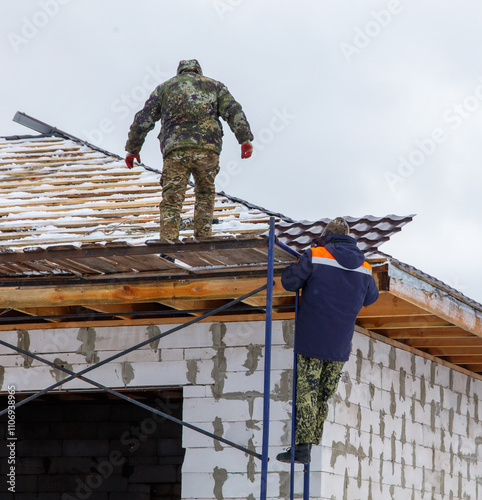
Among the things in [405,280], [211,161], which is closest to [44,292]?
[211,161]

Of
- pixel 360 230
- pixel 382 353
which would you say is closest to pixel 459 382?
pixel 382 353

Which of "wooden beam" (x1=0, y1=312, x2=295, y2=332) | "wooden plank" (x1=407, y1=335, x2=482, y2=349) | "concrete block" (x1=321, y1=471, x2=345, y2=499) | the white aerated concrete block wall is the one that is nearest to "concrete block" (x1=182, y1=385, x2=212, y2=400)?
the white aerated concrete block wall

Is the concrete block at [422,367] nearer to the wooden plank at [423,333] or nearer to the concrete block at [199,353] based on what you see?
the wooden plank at [423,333]

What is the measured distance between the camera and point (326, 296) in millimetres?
6695

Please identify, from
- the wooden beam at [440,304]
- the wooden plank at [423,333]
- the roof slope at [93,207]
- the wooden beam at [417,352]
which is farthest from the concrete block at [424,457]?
the roof slope at [93,207]

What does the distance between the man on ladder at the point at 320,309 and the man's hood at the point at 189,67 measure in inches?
85.6

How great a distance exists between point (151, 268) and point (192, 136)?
118 cm

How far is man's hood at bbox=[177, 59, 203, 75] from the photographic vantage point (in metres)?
8.08

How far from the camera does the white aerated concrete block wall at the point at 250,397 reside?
8.33 m

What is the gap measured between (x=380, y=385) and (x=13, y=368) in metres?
3.87

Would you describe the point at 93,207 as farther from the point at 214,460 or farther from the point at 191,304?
the point at 214,460

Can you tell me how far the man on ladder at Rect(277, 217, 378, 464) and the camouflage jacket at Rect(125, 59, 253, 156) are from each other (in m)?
1.47

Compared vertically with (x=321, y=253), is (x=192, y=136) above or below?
above

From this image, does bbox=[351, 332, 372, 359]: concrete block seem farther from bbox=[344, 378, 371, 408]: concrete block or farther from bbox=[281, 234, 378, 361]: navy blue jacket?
bbox=[281, 234, 378, 361]: navy blue jacket
